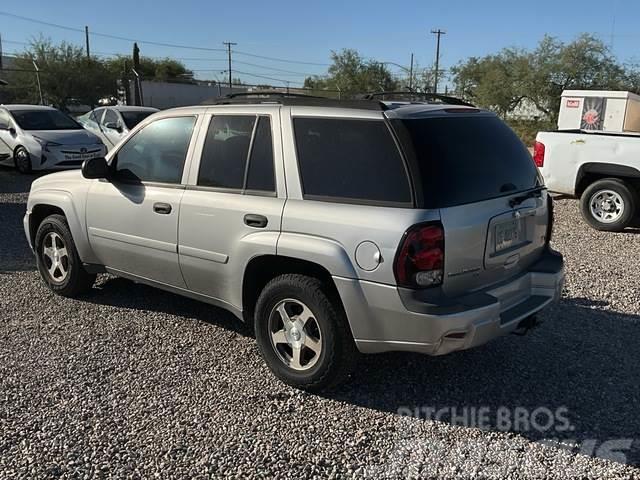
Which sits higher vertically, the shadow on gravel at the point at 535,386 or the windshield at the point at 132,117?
the windshield at the point at 132,117

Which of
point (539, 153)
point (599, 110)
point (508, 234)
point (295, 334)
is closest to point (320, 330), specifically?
point (295, 334)

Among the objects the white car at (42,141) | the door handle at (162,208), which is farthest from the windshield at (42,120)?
the door handle at (162,208)

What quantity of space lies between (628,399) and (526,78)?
125ft

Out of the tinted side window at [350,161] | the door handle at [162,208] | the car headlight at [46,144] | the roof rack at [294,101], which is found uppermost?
the roof rack at [294,101]

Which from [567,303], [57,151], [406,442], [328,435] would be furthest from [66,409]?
[57,151]

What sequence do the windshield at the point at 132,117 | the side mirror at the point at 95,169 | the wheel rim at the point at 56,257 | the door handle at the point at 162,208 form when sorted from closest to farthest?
the door handle at the point at 162,208 < the side mirror at the point at 95,169 < the wheel rim at the point at 56,257 < the windshield at the point at 132,117

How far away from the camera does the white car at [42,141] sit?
13.1m

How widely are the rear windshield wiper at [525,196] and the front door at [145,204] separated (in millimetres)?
2307

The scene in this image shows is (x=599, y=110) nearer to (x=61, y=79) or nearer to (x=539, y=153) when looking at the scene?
(x=539, y=153)

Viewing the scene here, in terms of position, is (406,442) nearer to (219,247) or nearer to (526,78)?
(219,247)

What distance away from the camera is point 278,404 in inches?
144

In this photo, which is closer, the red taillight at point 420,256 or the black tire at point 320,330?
the red taillight at point 420,256

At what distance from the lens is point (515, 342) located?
15.0 ft

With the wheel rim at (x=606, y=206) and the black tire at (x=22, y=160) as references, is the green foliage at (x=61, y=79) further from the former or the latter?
the wheel rim at (x=606, y=206)
